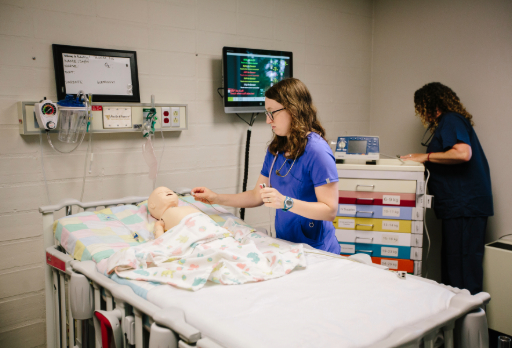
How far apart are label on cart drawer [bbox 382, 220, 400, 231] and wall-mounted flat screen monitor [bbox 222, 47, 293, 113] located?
3.97 ft

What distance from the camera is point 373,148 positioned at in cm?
286

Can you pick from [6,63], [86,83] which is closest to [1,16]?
[6,63]

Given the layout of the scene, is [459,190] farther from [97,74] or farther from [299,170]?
[97,74]

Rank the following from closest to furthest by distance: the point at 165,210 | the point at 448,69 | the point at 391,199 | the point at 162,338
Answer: the point at 162,338
the point at 165,210
the point at 391,199
the point at 448,69

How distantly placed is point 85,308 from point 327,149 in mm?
1171

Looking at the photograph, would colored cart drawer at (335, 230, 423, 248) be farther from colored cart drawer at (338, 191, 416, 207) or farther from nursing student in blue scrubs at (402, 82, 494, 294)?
nursing student in blue scrubs at (402, 82, 494, 294)

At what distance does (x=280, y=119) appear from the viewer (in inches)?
73.2

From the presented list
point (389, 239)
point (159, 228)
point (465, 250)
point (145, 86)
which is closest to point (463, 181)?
point (465, 250)

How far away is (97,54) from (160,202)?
982 mm

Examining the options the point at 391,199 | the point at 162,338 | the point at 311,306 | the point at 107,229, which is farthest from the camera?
the point at 391,199

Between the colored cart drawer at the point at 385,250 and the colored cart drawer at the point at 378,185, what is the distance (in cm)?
39

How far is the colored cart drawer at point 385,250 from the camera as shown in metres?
2.74

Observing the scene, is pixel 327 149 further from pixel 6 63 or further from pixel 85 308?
Answer: pixel 6 63

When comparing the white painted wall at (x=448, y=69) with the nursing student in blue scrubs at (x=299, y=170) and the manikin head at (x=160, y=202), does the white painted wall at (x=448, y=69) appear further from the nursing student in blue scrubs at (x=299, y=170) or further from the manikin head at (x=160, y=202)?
the manikin head at (x=160, y=202)
